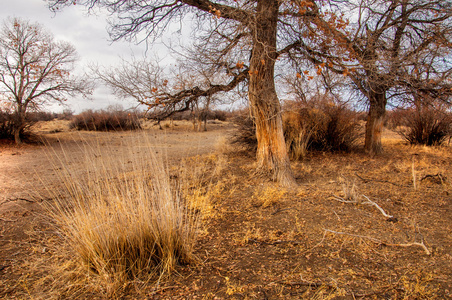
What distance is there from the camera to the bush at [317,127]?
8703 mm

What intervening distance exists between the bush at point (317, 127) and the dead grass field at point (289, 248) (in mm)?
3498

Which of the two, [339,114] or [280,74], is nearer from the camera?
[280,74]

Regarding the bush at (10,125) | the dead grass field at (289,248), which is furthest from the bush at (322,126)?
the bush at (10,125)

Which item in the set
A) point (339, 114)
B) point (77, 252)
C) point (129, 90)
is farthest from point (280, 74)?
point (77, 252)

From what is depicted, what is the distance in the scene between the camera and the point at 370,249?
2826 mm

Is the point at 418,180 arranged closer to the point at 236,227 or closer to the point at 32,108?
the point at 236,227


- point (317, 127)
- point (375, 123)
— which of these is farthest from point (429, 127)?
point (317, 127)

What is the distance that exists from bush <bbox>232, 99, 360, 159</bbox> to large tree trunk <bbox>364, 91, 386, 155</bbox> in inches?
21.1

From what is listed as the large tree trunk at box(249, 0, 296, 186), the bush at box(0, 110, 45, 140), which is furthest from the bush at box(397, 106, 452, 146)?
the bush at box(0, 110, 45, 140)

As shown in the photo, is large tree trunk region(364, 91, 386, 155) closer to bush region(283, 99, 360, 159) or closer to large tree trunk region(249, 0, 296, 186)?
bush region(283, 99, 360, 159)

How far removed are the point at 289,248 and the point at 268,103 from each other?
10.4 feet

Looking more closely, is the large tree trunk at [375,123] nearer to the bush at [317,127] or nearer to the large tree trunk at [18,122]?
the bush at [317,127]

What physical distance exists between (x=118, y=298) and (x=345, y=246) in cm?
242

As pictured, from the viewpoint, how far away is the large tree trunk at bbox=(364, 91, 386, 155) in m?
8.45
